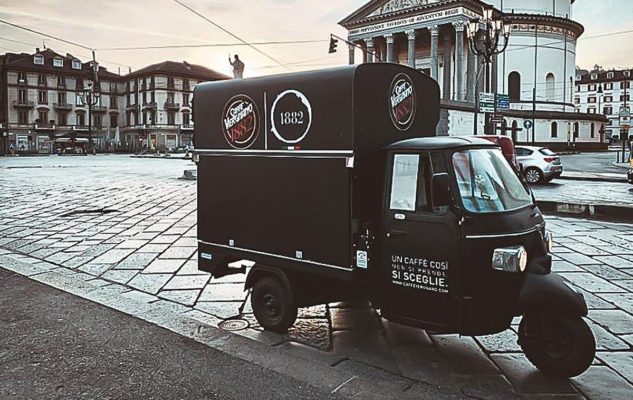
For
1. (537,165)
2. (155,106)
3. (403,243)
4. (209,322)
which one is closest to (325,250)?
(403,243)

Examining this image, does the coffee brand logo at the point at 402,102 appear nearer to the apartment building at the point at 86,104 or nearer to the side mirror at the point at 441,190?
the side mirror at the point at 441,190

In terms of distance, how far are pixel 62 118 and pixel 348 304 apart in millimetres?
88371

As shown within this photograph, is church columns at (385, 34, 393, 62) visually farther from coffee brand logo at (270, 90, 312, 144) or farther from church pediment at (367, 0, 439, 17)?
coffee brand logo at (270, 90, 312, 144)

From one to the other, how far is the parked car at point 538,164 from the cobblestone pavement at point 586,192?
1.40 ft

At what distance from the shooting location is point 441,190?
417 cm

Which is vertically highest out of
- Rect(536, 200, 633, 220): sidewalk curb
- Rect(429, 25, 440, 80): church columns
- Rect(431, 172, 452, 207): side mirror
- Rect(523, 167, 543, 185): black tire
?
Rect(429, 25, 440, 80): church columns

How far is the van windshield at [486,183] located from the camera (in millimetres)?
4219

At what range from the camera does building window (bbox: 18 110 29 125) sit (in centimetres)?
8000

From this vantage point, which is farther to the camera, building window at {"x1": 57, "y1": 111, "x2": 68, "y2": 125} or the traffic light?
building window at {"x1": 57, "y1": 111, "x2": 68, "y2": 125}

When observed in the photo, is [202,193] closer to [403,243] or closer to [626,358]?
[403,243]

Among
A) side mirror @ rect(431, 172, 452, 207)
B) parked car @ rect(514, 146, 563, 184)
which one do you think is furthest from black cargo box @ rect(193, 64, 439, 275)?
parked car @ rect(514, 146, 563, 184)

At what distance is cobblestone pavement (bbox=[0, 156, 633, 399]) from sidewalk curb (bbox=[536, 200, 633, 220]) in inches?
48.2

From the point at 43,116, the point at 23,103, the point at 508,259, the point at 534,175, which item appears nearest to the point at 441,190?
the point at 508,259

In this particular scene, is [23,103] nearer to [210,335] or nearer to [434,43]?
[434,43]
